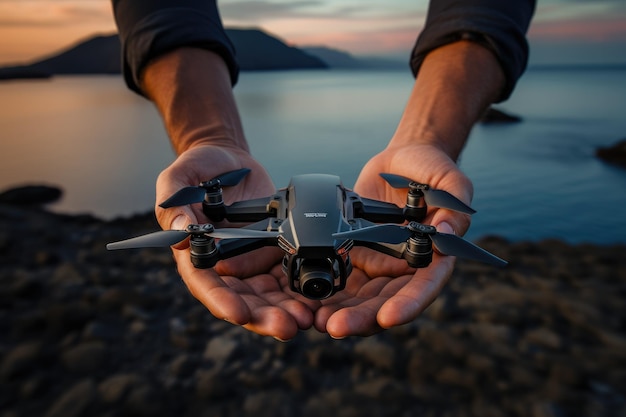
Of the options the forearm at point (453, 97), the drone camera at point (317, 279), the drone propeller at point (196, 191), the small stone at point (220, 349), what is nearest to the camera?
the drone camera at point (317, 279)

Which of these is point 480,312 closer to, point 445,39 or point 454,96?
point 454,96

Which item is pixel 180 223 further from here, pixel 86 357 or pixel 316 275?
pixel 86 357

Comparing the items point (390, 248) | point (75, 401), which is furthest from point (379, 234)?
point (75, 401)

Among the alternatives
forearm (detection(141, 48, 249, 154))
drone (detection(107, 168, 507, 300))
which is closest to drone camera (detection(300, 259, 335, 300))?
drone (detection(107, 168, 507, 300))


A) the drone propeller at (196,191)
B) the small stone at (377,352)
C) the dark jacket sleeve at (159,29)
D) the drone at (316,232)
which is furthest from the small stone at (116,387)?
the dark jacket sleeve at (159,29)

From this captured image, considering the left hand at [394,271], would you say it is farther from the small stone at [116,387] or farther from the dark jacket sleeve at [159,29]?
the small stone at [116,387]

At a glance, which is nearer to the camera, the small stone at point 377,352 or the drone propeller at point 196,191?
the drone propeller at point 196,191
